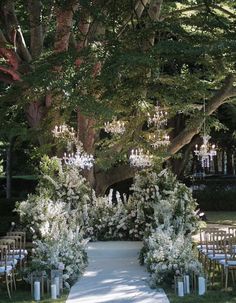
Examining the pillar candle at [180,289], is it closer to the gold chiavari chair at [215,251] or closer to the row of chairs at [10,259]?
the gold chiavari chair at [215,251]

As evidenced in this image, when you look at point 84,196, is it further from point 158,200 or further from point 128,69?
point 128,69

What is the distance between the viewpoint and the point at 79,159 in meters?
16.1

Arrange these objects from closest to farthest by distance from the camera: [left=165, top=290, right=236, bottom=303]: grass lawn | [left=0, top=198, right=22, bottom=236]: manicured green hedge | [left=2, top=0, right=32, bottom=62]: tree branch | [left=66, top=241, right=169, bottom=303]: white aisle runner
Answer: [left=165, top=290, right=236, bottom=303]: grass lawn → [left=66, top=241, right=169, bottom=303]: white aisle runner → [left=2, top=0, right=32, bottom=62]: tree branch → [left=0, top=198, right=22, bottom=236]: manicured green hedge

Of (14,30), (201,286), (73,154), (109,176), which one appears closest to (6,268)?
(201,286)

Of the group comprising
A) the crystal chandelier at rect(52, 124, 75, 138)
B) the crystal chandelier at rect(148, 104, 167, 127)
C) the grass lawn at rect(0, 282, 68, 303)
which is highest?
the crystal chandelier at rect(148, 104, 167, 127)

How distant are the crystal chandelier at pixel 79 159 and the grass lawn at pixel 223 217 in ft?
27.5

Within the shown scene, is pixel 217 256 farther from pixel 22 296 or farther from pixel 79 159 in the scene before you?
pixel 79 159

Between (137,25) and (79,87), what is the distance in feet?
16.9

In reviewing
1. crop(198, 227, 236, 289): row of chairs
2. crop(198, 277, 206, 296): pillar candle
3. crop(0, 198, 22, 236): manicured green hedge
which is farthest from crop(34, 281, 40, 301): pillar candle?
crop(0, 198, 22, 236): manicured green hedge

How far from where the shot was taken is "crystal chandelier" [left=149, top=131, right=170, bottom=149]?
17.1 m

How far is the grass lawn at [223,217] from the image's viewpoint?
2352cm

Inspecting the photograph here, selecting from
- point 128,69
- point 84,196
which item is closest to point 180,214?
point 84,196

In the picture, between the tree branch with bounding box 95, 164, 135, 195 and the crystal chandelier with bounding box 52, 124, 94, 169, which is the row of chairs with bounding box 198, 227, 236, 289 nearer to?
Result: the crystal chandelier with bounding box 52, 124, 94, 169

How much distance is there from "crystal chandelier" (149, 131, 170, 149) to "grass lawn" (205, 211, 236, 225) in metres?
6.85
